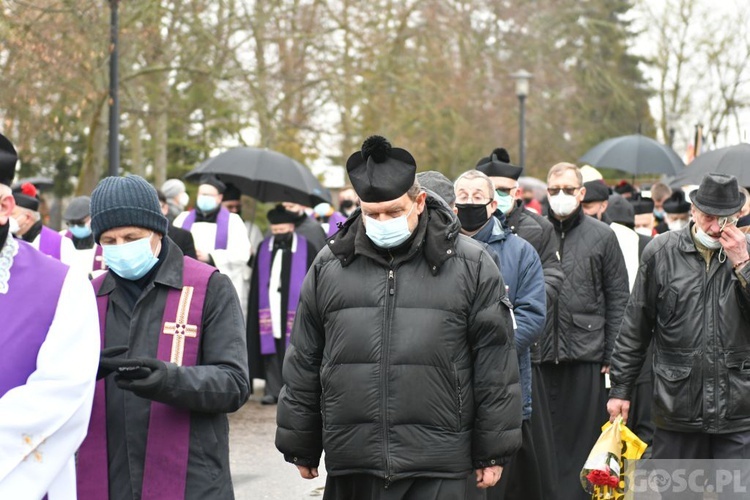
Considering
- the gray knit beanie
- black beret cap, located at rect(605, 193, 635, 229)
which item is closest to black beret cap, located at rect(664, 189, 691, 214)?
black beret cap, located at rect(605, 193, 635, 229)

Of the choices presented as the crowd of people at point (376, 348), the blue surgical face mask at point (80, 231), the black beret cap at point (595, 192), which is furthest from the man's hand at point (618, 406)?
the blue surgical face mask at point (80, 231)

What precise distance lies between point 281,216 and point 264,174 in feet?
1.61

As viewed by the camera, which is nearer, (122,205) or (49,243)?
(122,205)

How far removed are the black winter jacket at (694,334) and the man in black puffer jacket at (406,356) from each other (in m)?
1.77

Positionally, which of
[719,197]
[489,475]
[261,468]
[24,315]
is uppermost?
[719,197]

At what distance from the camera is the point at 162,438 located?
4.43m

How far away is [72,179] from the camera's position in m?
33.2

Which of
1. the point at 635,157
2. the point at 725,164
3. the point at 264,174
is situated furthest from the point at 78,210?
the point at 635,157

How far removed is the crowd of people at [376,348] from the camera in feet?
12.3

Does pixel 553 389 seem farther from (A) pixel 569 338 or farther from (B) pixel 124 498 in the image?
(B) pixel 124 498

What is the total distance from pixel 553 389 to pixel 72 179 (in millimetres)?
26549

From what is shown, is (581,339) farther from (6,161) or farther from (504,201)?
(6,161)

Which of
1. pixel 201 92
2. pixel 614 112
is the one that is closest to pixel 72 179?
pixel 201 92

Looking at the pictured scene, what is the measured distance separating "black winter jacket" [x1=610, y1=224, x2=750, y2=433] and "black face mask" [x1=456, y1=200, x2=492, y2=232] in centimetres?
91
